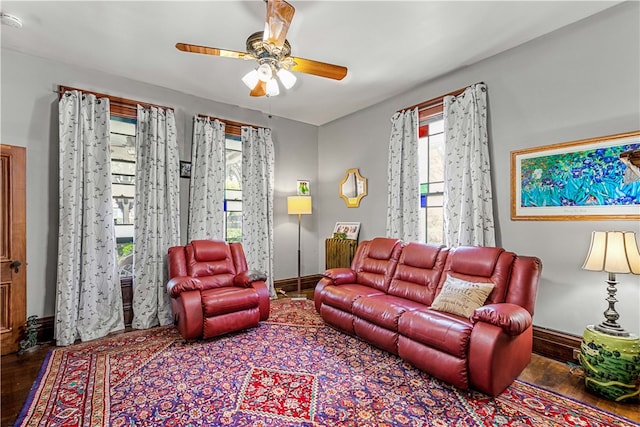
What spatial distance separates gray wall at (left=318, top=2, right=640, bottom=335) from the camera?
8.20 feet

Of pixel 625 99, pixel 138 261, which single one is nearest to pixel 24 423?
pixel 138 261

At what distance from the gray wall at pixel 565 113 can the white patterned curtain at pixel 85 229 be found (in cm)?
424

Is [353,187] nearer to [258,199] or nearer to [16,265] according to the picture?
[258,199]

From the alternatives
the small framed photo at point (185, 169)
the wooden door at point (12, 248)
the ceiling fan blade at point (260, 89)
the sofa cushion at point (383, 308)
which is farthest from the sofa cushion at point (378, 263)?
the wooden door at point (12, 248)

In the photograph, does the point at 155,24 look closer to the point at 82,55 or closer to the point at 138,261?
the point at 82,55

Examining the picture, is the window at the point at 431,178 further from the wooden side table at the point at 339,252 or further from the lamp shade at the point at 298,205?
the lamp shade at the point at 298,205

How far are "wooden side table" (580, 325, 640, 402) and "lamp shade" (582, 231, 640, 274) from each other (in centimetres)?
49

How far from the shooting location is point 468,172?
133 inches

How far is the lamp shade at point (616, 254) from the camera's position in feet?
7.06

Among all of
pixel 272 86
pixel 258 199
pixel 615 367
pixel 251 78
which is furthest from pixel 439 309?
pixel 258 199

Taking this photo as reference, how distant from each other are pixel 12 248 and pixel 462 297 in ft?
14.4

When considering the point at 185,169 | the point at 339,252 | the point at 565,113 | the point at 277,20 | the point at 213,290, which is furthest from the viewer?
the point at 339,252

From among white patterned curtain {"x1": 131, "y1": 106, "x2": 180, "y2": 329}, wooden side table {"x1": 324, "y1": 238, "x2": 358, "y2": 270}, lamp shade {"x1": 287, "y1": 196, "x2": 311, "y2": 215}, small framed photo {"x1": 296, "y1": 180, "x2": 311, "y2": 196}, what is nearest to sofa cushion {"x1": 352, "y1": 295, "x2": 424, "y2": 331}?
wooden side table {"x1": 324, "y1": 238, "x2": 358, "y2": 270}

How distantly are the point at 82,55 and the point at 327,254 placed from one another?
4145 millimetres
